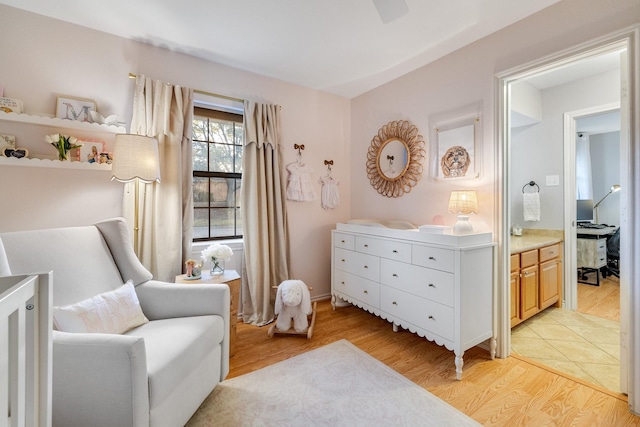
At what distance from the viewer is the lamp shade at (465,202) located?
7.11ft

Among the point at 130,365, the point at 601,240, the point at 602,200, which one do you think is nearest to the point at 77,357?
the point at 130,365

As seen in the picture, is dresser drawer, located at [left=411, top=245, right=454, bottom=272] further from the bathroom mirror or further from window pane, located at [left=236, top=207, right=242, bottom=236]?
window pane, located at [left=236, top=207, right=242, bottom=236]

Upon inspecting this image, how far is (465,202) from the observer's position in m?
2.17

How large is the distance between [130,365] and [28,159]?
1.78m

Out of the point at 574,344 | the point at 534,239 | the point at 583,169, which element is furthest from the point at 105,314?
the point at 583,169

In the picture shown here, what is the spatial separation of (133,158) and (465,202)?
2.47 meters

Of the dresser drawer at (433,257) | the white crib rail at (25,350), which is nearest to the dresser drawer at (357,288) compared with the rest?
the dresser drawer at (433,257)

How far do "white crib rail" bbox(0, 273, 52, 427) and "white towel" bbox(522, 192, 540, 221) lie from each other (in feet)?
12.8

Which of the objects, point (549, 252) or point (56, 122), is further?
point (549, 252)

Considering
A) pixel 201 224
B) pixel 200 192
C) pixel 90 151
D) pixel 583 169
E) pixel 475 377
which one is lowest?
pixel 475 377

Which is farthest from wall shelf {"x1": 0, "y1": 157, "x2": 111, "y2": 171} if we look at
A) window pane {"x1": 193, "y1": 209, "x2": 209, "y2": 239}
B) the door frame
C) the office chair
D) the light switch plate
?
the office chair

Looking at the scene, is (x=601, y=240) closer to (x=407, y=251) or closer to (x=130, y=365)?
(x=407, y=251)

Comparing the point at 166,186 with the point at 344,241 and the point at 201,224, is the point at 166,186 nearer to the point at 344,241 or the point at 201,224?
the point at 201,224

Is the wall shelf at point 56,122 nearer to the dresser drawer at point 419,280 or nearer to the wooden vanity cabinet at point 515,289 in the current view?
the dresser drawer at point 419,280
